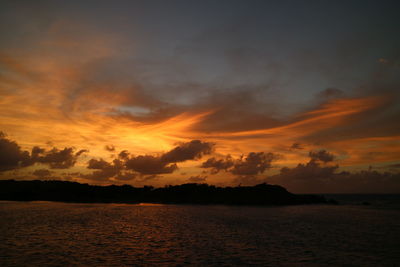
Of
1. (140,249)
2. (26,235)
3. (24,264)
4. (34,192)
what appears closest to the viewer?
(24,264)

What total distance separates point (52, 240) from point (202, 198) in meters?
152

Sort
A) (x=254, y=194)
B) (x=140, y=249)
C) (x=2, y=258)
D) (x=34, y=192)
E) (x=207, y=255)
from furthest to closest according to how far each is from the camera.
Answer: (x=34, y=192) < (x=254, y=194) < (x=140, y=249) < (x=207, y=255) < (x=2, y=258)

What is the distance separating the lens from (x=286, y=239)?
47375 millimetres

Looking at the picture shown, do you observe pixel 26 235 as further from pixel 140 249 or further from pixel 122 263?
pixel 122 263

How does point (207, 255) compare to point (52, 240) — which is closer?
point (207, 255)

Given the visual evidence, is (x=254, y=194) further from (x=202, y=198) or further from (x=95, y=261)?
(x=95, y=261)

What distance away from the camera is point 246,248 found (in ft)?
130

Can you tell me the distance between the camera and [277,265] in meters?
30.9

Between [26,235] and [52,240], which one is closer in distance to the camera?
[52,240]

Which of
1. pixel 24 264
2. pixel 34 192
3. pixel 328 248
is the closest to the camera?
pixel 24 264

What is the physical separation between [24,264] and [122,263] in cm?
969

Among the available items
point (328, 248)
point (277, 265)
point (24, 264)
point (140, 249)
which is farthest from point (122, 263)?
point (328, 248)

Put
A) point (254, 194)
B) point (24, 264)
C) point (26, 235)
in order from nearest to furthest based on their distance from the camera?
point (24, 264), point (26, 235), point (254, 194)

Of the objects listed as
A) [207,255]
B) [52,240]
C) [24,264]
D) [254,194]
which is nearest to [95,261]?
[24,264]
